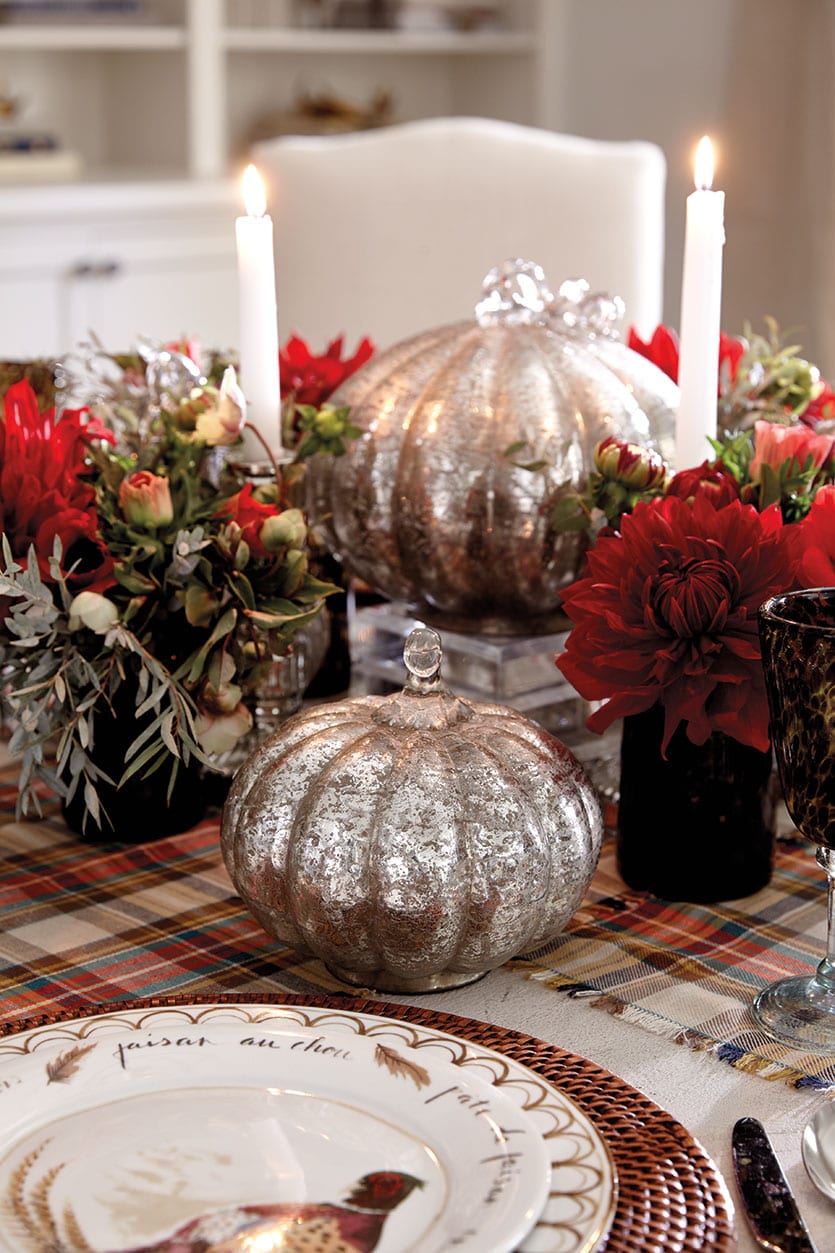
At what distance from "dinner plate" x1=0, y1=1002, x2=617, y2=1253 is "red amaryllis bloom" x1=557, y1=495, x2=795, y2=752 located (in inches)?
8.1

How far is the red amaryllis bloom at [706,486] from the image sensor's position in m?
0.74

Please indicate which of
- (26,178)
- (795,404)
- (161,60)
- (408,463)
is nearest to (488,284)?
(408,463)

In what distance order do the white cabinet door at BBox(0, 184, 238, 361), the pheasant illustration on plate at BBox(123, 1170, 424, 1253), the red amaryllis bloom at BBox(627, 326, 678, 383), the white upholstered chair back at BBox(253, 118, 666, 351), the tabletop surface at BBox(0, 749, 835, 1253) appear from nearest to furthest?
the pheasant illustration on plate at BBox(123, 1170, 424, 1253) → the tabletop surface at BBox(0, 749, 835, 1253) → the red amaryllis bloom at BBox(627, 326, 678, 383) → the white upholstered chair back at BBox(253, 118, 666, 351) → the white cabinet door at BBox(0, 184, 238, 361)

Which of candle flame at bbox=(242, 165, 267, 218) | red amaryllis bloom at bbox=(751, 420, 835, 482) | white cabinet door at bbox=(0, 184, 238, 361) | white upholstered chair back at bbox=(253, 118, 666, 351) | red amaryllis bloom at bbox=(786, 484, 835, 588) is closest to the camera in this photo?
red amaryllis bloom at bbox=(786, 484, 835, 588)

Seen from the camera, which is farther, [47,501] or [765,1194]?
[47,501]

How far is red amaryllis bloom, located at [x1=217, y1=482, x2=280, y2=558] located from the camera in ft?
2.48

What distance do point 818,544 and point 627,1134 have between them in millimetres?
293

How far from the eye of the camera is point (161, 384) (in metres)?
0.99

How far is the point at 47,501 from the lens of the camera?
750mm

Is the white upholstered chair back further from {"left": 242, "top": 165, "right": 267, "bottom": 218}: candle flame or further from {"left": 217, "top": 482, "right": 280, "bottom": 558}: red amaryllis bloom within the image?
{"left": 217, "top": 482, "right": 280, "bottom": 558}: red amaryllis bloom

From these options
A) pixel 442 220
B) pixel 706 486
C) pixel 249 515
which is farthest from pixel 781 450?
pixel 442 220

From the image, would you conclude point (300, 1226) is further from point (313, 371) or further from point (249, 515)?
point (313, 371)

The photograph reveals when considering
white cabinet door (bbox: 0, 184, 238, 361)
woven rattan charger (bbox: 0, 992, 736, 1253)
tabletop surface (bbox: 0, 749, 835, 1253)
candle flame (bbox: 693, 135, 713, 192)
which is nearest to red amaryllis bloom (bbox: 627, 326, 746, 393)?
candle flame (bbox: 693, 135, 713, 192)

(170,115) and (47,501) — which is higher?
(170,115)
